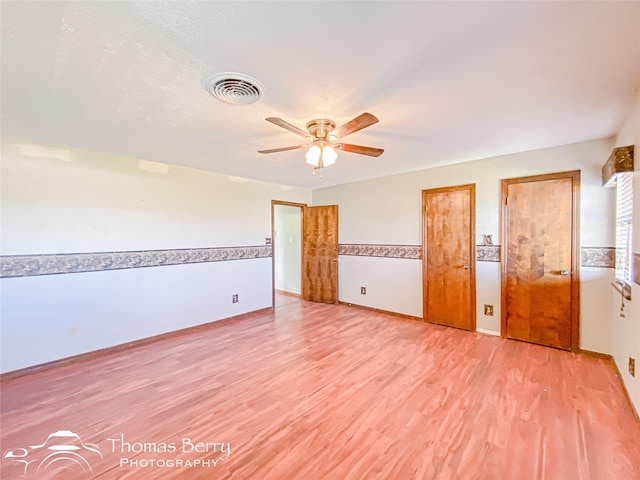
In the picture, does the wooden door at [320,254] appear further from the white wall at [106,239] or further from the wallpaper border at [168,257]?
the white wall at [106,239]

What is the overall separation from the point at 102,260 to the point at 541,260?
16.8 feet

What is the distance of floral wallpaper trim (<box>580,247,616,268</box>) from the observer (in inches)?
108

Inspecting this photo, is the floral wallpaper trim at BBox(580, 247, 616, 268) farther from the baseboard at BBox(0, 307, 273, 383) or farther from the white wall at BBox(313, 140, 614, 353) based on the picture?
the baseboard at BBox(0, 307, 273, 383)

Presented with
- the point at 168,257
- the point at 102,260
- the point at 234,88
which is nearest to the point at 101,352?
the point at 102,260

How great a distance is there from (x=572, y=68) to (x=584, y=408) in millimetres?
2386

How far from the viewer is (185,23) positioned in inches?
48.5

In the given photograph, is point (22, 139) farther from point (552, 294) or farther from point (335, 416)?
point (552, 294)

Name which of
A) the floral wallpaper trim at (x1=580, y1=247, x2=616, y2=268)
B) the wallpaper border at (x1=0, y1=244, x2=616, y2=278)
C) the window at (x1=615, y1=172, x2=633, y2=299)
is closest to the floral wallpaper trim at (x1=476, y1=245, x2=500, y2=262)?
the wallpaper border at (x1=0, y1=244, x2=616, y2=278)

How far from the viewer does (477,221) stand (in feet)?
11.8

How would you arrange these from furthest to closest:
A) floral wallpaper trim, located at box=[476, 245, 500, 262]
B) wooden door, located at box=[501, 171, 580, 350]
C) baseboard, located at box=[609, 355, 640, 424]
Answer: floral wallpaper trim, located at box=[476, 245, 500, 262] → wooden door, located at box=[501, 171, 580, 350] → baseboard, located at box=[609, 355, 640, 424]

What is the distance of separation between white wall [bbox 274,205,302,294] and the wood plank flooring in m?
2.89

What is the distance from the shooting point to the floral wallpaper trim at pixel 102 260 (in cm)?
264

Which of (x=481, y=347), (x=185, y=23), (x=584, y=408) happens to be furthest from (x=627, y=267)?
(x=185, y=23)

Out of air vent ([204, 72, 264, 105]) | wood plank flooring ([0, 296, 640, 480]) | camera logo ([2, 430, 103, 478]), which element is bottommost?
camera logo ([2, 430, 103, 478])
